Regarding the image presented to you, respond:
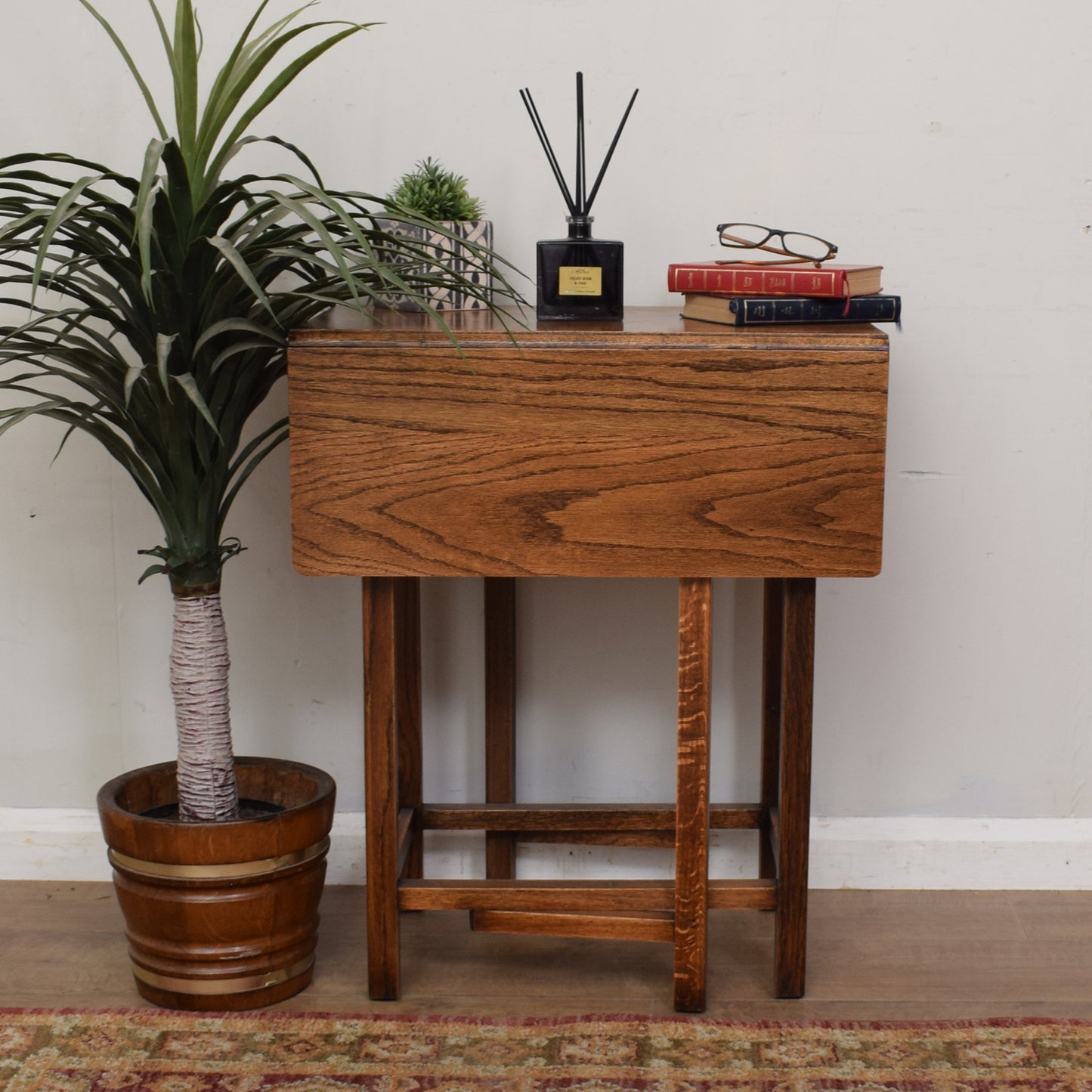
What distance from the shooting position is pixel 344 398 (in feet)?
5.31

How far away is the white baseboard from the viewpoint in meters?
2.20

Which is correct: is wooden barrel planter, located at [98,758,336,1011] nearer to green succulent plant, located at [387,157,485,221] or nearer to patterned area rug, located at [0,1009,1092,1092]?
patterned area rug, located at [0,1009,1092,1092]

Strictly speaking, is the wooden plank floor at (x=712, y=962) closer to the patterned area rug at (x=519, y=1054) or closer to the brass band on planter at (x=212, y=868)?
the patterned area rug at (x=519, y=1054)

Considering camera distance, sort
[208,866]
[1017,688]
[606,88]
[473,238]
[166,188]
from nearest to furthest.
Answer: [166,188], [208,866], [473,238], [606,88], [1017,688]

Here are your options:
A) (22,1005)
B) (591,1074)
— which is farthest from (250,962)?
(591,1074)

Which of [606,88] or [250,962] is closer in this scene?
[250,962]

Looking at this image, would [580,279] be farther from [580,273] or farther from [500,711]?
[500,711]

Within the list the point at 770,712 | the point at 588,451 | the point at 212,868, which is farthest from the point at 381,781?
the point at 770,712

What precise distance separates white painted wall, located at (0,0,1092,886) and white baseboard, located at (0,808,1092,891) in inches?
1.1

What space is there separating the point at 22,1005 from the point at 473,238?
1274 mm

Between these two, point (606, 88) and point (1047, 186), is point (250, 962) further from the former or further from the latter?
point (1047, 186)

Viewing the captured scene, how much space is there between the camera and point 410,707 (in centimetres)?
211

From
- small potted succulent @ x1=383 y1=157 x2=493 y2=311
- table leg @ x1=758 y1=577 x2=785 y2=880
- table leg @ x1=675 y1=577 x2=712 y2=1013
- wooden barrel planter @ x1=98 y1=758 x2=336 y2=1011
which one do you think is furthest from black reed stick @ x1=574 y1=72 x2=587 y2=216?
wooden barrel planter @ x1=98 y1=758 x2=336 y2=1011

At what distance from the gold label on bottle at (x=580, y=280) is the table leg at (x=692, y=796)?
42 cm
